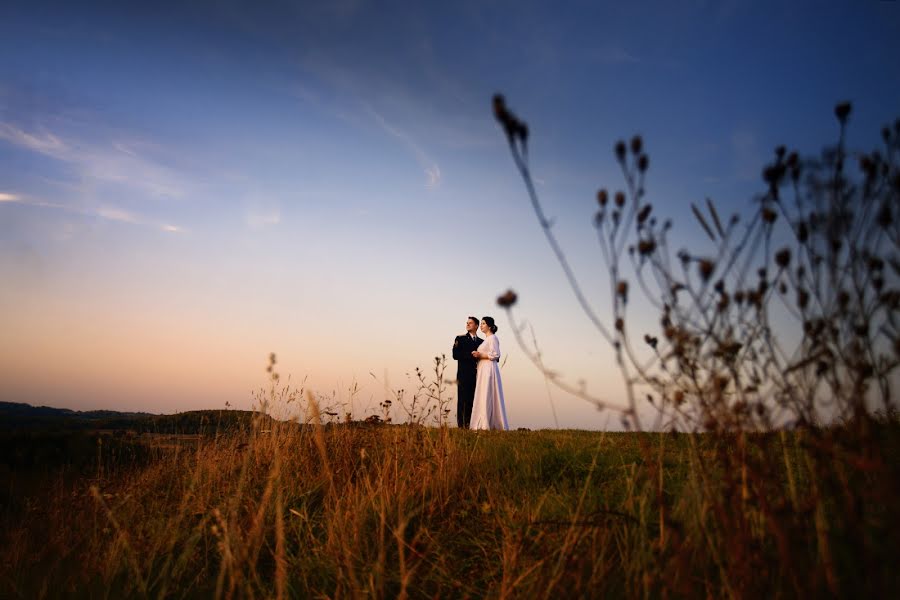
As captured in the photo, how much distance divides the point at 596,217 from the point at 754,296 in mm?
687

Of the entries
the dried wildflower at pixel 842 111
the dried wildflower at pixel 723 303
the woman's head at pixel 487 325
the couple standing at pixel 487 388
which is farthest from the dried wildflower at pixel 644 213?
the woman's head at pixel 487 325

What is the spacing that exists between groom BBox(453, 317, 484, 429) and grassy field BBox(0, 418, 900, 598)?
239 inches

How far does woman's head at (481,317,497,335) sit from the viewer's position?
40.9 ft

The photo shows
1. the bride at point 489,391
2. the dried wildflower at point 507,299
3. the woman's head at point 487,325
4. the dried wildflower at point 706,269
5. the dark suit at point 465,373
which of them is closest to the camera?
the dried wildflower at point 507,299

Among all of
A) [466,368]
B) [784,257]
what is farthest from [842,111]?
[466,368]

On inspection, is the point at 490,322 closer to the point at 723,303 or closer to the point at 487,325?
the point at 487,325

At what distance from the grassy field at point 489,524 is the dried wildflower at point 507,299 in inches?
22.3

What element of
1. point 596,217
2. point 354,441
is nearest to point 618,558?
point 596,217

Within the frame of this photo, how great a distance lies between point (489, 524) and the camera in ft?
12.2

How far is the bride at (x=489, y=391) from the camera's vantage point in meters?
12.1

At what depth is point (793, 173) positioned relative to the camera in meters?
1.86

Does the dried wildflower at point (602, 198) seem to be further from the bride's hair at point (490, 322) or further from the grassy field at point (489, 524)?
the bride's hair at point (490, 322)

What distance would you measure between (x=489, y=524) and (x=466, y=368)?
946 cm

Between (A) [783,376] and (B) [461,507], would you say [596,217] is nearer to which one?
(A) [783,376]
